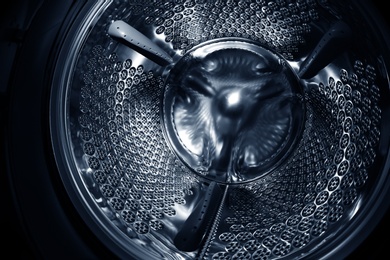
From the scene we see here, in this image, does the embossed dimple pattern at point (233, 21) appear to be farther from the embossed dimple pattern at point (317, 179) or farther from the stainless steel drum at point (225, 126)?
the embossed dimple pattern at point (317, 179)

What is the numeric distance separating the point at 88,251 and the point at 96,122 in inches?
9.1

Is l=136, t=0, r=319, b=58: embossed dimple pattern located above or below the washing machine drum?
above

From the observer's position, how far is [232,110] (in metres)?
0.85

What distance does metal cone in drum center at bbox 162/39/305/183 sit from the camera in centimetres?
86

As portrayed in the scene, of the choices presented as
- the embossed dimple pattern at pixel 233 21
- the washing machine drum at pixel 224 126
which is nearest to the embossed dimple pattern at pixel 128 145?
the washing machine drum at pixel 224 126

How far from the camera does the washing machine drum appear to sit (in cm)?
71

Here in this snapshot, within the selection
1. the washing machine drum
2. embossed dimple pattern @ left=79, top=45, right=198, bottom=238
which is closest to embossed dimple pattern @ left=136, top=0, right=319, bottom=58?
the washing machine drum

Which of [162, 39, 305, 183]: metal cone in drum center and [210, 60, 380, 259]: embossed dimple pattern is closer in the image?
[210, 60, 380, 259]: embossed dimple pattern

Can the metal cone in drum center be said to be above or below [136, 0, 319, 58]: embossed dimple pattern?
below

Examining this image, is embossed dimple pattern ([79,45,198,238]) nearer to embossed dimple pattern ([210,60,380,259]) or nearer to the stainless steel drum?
the stainless steel drum

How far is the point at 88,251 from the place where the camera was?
0.71 m

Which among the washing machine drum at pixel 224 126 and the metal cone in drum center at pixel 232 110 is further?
the metal cone in drum center at pixel 232 110

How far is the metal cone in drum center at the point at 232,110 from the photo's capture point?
33.8 inches

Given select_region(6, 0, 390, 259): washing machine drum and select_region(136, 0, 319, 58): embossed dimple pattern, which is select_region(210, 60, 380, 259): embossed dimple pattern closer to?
select_region(6, 0, 390, 259): washing machine drum
